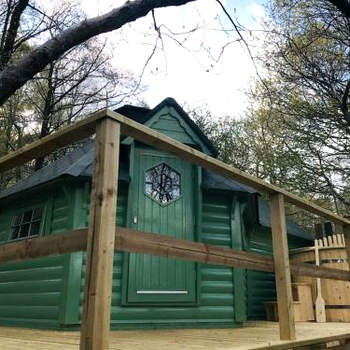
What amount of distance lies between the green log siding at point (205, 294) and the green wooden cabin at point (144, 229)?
0.05 feet

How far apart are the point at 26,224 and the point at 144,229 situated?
2.28 m

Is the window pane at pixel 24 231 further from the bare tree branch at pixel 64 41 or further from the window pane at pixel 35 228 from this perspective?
the bare tree branch at pixel 64 41

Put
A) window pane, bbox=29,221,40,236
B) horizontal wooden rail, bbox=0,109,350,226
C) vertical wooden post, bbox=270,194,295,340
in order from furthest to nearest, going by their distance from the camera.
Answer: window pane, bbox=29,221,40,236 → vertical wooden post, bbox=270,194,295,340 → horizontal wooden rail, bbox=0,109,350,226

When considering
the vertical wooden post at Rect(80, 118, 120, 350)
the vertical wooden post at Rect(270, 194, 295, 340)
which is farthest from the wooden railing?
the vertical wooden post at Rect(270, 194, 295, 340)

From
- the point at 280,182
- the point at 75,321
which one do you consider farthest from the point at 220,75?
the point at 280,182

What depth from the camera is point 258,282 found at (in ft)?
27.1

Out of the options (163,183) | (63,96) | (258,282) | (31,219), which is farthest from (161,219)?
(63,96)

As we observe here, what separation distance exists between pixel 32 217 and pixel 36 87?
8.36 m

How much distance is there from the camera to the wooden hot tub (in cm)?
696

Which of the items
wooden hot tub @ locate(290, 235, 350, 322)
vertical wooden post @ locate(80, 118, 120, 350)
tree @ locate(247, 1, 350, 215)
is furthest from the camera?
tree @ locate(247, 1, 350, 215)

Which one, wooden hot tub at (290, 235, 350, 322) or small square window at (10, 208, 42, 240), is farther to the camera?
wooden hot tub at (290, 235, 350, 322)

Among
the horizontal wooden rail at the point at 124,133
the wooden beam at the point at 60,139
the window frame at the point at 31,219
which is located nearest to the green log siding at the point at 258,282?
the window frame at the point at 31,219

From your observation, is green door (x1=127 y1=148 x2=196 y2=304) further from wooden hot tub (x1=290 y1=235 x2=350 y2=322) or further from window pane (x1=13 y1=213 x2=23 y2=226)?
wooden hot tub (x1=290 y1=235 x2=350 y2=322)

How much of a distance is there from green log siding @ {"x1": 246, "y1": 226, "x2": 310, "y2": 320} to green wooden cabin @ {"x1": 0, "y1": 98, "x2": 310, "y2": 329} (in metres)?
1.27
